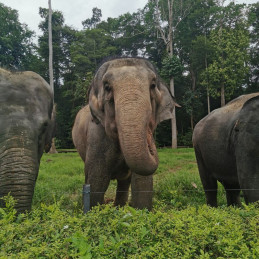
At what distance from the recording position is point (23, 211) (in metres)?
2.29

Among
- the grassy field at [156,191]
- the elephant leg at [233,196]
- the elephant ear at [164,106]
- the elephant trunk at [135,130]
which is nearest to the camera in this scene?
the elephant trunk at [135,130]

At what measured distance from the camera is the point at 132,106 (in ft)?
7.88

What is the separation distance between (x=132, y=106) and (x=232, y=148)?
201 centimetres

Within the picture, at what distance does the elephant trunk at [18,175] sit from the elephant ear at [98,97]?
0.80 meters

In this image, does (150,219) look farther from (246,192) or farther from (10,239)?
(246,192)

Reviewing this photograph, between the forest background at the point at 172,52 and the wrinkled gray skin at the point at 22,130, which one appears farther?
the forest background at the point at 172,52

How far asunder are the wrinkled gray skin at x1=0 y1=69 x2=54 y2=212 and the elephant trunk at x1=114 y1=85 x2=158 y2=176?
0.86 metres

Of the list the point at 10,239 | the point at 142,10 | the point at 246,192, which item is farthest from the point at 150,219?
the point at 142,10

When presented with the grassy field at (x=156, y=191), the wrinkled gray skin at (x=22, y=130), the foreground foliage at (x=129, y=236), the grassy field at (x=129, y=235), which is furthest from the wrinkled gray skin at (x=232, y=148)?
the wrinkled gray skin at (x=22, y=130)

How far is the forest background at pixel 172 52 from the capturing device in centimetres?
2070

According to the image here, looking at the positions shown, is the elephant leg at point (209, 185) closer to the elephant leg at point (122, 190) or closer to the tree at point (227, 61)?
the elephant leg at point (122, 190)

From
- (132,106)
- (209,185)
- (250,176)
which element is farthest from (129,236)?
(209,185)

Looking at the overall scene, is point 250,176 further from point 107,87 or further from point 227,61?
point 227,61

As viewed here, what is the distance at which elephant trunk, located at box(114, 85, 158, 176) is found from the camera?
2287 mm
